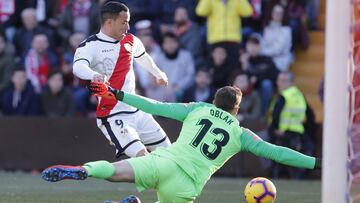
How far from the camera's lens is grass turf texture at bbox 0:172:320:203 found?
460 inches

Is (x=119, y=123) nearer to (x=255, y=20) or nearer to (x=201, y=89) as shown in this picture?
(x=201, y=89)

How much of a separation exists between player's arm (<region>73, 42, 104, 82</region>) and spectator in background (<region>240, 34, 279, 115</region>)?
7296 mm

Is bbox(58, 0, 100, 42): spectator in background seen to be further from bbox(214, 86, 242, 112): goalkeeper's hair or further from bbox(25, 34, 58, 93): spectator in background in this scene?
bbox(214, 86, 242, 112): goalkeeper's hair

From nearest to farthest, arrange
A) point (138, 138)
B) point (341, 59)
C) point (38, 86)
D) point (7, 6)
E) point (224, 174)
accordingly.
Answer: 1. point (341, 59)
2. point (138, 138)
3. point (224, 174)
4. point (38, 86)
5. point (7, 6)

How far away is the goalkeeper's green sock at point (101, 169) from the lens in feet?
27.9

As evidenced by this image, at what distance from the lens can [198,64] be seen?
17.7 meters

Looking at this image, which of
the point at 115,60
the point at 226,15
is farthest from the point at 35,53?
the point at 115,60

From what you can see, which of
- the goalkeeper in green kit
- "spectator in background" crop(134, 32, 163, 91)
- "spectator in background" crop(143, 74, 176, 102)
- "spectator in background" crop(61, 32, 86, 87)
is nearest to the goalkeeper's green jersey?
the goalkeeper in green kit

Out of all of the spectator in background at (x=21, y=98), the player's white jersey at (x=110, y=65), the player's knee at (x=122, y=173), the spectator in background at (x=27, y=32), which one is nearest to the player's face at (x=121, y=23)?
the player's white jersey at (x=110, y=65)

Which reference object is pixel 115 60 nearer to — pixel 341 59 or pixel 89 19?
pixel 341 59

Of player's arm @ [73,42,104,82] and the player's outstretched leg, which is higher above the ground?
player's arm @ [73,42,104,82]

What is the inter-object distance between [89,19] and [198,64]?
7.35 ft

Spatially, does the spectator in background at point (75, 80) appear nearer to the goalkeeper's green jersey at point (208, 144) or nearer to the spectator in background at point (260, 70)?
the spectator in background at point (260, 70)

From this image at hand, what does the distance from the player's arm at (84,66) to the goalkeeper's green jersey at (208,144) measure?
2.20 feet
